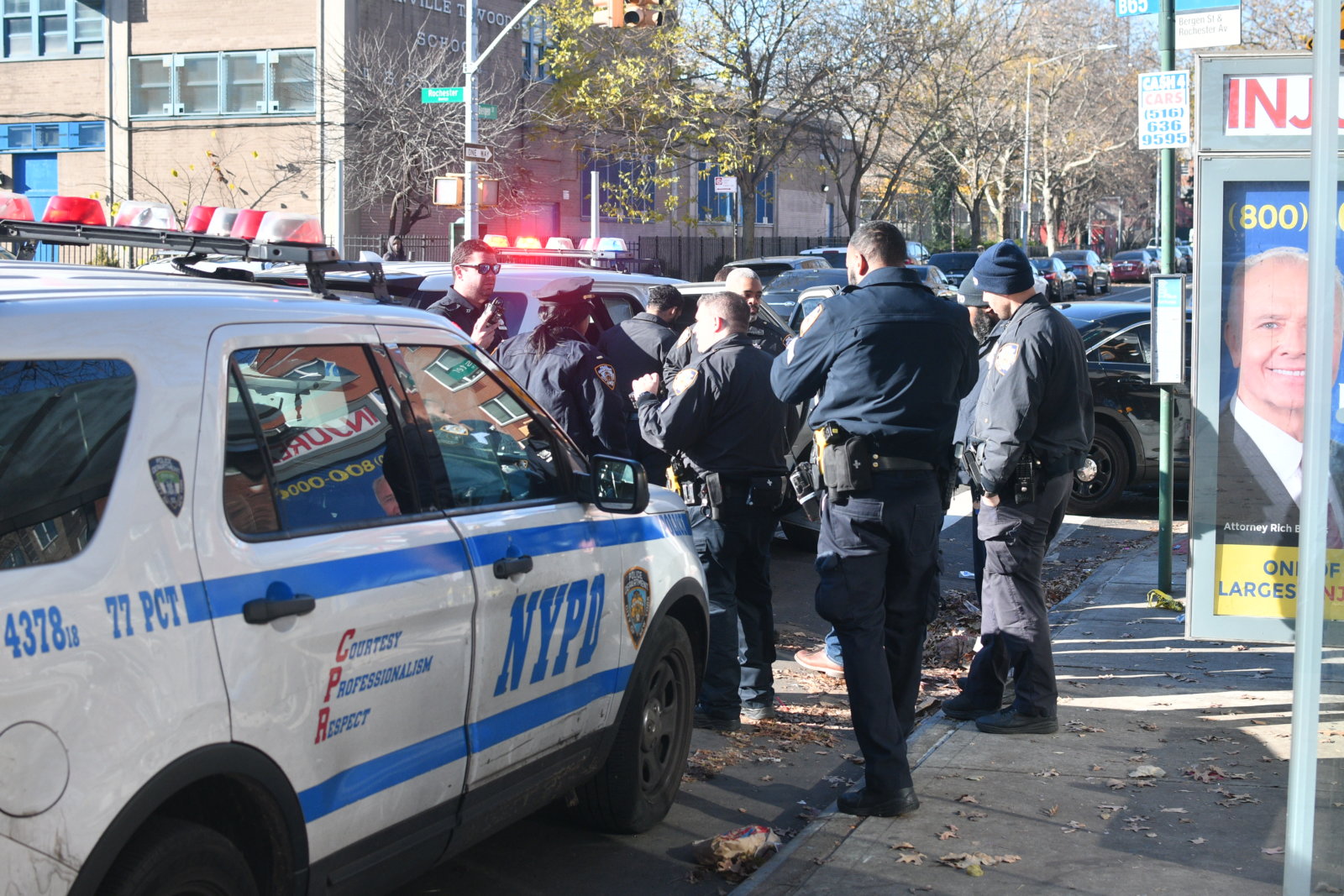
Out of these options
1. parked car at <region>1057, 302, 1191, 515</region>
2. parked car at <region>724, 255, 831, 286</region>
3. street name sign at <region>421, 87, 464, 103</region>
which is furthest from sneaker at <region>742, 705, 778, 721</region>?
parked car at <region>724, 255, 831, 286</region>

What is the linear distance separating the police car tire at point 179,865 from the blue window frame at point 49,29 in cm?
3744

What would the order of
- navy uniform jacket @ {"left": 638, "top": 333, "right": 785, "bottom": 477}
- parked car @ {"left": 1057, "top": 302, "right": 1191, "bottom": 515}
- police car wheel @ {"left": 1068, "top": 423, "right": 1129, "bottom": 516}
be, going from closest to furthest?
navy uniform jacket @ {"left": 638, "top": 333, "right": 785, "bottom": 477} < parked car @ {"left": 1057, "top": 302, "right": 1191, "bottom": 515} < police car wheel @ {"left": 1068, "top": 423, "right": 1129, "bottom": 516}

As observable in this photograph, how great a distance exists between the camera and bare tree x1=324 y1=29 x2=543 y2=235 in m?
33.1

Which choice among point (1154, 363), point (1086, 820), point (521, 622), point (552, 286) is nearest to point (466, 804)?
point (521, 622)

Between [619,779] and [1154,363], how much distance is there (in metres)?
4.72

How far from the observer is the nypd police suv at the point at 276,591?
103 inches

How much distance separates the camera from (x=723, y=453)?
6109 mm

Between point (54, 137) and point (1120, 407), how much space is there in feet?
108

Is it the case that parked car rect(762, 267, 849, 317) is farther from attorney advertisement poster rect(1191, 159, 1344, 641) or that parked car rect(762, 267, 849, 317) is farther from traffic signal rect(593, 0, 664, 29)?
attorney advertisement poster rect(1191, 159, 1344, 641)

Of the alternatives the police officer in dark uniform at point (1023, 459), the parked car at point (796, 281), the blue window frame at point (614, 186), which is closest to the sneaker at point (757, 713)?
the police officer in dark uniform at point (1023, 459)

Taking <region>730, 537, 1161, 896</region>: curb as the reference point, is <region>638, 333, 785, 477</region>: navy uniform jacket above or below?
above

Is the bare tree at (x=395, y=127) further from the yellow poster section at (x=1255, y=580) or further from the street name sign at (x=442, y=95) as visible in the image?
the yellow poster section at (x=1255, y=580)

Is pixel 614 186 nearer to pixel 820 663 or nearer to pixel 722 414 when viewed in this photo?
pixel 820 663

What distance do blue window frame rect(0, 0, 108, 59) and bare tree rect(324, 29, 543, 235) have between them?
7.56 metres
